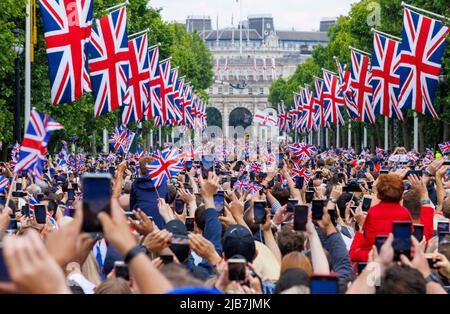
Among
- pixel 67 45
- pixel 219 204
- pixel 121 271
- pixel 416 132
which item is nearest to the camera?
Answer: pixel 121 271

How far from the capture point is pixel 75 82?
870 inches

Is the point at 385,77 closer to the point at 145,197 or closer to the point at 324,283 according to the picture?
the point at 145,197

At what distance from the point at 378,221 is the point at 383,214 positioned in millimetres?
65

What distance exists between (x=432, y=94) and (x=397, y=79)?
13.7 ft

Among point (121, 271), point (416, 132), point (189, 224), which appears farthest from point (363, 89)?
point (121, 271)

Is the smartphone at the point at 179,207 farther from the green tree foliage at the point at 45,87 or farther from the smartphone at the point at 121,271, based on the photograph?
the green tree foliage at the point at 45,87

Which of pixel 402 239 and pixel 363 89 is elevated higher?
pixel 363 89

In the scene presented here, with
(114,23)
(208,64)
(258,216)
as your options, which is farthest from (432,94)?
(208,64)

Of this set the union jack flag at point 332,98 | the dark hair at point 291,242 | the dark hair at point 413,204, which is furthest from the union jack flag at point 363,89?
the dark hair at point 291,242

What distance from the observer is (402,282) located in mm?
5102

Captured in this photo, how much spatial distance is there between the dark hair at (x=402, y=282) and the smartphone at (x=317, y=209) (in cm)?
291

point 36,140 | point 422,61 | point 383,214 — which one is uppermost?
point 422,61
